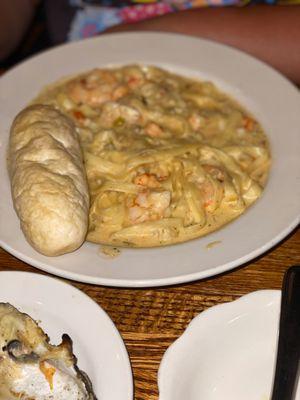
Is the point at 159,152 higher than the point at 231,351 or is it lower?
higher

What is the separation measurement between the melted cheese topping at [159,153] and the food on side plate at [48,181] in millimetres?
130

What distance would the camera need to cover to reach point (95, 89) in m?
2.03

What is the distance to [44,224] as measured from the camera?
1412 mm

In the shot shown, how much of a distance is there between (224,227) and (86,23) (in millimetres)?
1534

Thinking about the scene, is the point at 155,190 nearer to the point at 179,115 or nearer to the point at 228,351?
the point at 179,115

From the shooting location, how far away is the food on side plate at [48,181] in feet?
4.65

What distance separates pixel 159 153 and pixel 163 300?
Result: 0.49 m

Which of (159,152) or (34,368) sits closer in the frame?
(34,368)

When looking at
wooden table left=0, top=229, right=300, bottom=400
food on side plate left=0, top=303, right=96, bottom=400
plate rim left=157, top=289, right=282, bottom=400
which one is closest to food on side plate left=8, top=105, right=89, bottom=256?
wooden table left=0, top=229, right=300, bottom=400

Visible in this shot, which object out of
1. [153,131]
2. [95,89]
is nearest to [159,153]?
[153,131]

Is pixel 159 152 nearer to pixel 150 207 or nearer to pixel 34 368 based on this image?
pixel 150 207

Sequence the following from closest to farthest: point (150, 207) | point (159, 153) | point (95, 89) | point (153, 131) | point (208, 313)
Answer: point (208, 313) → point (150, 207) → point (159, 153) → point (153, 131) → point (95, 89)

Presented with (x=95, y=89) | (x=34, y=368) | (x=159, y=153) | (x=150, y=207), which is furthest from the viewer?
(x=95, y=89)

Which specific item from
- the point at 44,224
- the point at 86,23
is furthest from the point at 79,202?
the point at 86,23
